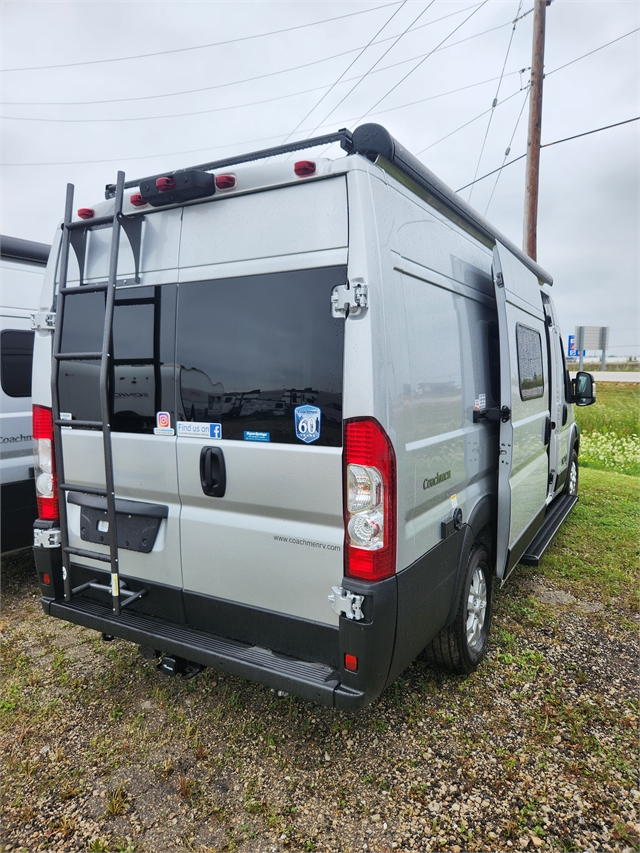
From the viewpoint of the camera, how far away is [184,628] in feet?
9.36

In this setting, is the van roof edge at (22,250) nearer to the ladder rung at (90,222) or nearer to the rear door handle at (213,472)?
the ladder rung at (90,222)

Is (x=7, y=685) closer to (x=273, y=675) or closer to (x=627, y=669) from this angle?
(x=273, y=675)

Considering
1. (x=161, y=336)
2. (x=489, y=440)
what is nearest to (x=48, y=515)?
(x=161, y=336)

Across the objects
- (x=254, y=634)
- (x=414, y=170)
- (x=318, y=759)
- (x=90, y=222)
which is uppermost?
(x=414, y=170)

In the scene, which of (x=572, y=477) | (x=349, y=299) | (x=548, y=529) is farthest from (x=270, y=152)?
(x=572, y=477)

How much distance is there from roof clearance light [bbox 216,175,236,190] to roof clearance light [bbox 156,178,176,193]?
23 cm

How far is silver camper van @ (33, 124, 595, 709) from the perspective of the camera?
2.29 metres

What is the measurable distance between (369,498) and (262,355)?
0.80 m

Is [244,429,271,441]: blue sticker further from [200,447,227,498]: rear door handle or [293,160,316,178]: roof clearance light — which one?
[293,160,316,178]: roof clearance light

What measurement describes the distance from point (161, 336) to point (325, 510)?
48.6 inches

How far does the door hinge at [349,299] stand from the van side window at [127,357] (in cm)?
93

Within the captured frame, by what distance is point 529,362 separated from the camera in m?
4.35

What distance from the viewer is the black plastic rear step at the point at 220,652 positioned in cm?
233

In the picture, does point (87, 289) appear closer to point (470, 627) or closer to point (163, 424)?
point (163, 424)
